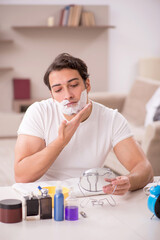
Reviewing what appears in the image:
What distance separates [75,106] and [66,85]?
109 millimetres

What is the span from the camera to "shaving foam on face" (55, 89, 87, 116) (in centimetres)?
190

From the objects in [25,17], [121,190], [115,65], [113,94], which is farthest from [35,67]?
[121,190]

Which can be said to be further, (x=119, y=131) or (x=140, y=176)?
(x=119, y=131)

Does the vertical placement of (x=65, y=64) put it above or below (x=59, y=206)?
above

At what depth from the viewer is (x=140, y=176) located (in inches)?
69.7

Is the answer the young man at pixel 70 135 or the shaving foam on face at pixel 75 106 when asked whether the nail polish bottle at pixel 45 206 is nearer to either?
the young man at pixel 70 135

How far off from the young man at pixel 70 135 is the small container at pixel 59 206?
387 millimetres

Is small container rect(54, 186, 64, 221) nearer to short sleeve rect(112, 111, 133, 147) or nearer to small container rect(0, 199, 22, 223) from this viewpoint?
small container rect(0, 199, 22, 223)

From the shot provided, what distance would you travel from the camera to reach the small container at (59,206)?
1394mm

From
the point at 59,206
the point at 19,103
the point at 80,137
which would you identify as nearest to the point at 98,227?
the point at 59,206

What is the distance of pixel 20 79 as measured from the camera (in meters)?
6.02

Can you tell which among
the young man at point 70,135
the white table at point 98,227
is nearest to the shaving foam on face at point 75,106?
the young man at point 70,135

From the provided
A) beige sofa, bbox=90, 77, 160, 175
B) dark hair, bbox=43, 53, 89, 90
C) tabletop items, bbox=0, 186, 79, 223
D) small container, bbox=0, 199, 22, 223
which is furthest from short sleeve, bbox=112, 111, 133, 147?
beige sofa, bbox=90, 77, 160, 175

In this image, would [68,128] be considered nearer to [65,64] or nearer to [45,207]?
[65,64]
